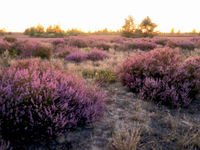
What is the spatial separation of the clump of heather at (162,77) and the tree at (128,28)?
98.5 feet

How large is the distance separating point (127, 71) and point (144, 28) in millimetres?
32257

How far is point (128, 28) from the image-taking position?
33312 mm

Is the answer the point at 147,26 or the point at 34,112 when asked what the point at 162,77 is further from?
the point at 147,26

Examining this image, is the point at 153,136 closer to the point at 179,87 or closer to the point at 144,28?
the point at 179,87

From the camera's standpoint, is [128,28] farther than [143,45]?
Yes

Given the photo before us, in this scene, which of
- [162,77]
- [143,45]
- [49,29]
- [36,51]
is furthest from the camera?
[49,29]

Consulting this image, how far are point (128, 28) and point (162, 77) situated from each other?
31810mm

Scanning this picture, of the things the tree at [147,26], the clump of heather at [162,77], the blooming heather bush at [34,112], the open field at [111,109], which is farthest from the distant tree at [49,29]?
the blooming heather bush at [34,112]

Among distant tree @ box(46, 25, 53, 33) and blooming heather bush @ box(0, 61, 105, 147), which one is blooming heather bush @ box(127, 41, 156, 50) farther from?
distant tree @ box(46, 25, 53, 33)

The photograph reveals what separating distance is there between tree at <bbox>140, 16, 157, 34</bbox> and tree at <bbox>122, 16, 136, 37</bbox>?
74.1 inches

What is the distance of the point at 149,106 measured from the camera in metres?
2.97

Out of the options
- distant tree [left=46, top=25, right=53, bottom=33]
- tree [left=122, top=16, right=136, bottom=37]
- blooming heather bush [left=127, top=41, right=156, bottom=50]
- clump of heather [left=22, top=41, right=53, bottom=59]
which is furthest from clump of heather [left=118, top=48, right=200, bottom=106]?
distant tree [left=46, top=25, right=53, bottom=33]

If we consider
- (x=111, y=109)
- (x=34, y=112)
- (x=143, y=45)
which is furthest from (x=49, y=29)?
(x=34, y=112)

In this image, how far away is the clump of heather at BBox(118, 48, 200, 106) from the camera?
→ 122 inches
